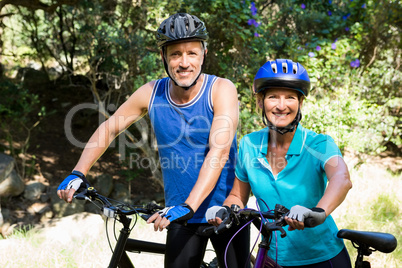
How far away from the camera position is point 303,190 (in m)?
2.40

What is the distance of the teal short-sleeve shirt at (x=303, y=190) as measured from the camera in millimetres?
2385

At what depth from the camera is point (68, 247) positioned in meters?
4.83

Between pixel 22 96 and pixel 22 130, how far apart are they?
73.0 inches

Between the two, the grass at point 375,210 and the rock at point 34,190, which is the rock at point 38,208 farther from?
the grass at point 375,210

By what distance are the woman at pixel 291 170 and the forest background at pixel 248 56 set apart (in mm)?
4285

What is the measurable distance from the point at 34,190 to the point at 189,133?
761cm

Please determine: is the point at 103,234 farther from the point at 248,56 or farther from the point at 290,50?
the point at 290,50

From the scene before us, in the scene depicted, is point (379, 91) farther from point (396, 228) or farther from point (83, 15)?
point (83, 15)

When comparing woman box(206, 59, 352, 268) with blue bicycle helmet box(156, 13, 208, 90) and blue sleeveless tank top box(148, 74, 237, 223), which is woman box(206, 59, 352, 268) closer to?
blue sleeveless tank top box(148, 74, 237, 223)

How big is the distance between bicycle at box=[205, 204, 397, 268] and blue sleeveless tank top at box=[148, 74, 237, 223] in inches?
23.8

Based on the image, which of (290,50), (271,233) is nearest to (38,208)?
(290,50)

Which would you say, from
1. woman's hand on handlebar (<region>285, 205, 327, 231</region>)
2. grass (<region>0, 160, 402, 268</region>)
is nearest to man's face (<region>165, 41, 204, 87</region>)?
woman's hand on handlebar (<region>285, 205, 327, 231</region>)

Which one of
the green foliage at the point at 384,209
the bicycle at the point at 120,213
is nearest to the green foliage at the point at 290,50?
the green foliage at the point at 384,209

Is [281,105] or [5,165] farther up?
[281,105]
